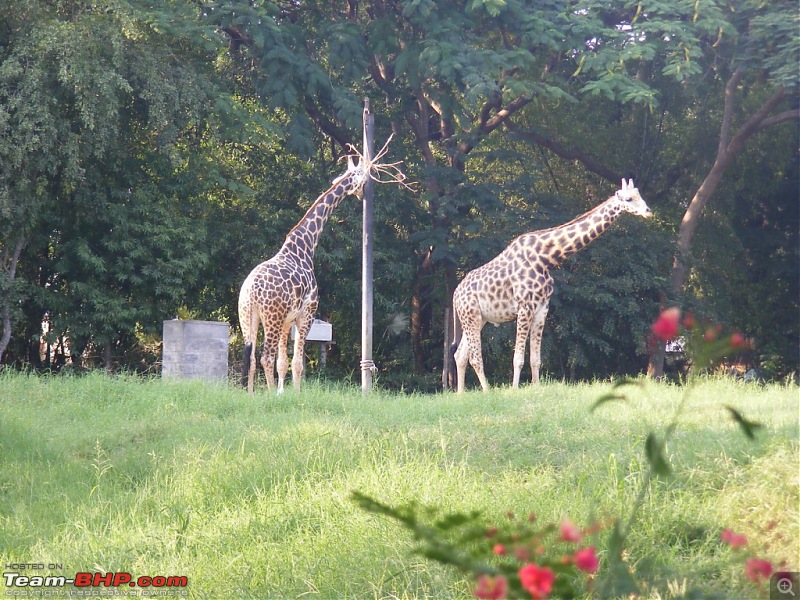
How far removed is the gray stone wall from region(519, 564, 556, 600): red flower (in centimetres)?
1192

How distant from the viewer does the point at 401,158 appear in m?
18.9

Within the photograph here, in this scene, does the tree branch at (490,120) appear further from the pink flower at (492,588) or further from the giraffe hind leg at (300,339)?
the pink flower at (492,588)

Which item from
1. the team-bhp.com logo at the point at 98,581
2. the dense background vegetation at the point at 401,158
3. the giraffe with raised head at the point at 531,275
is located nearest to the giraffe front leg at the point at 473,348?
the giraffe with raised head at the point at 531,275

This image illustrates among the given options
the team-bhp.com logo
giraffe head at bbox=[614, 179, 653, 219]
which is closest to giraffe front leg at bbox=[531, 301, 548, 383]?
giraffe head at bbox=[614, 179, 653, 219]

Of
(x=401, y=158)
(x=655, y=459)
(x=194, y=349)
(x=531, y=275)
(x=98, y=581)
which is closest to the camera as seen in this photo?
(x=655, y=459)

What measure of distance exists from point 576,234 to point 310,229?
11.7 feet

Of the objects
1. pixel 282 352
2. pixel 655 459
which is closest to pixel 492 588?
pixel 655 459

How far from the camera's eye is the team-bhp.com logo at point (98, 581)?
18.0ft

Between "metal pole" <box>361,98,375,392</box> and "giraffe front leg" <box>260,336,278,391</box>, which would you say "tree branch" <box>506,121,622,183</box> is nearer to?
"metal pole" <box>361,98,375,392</box>

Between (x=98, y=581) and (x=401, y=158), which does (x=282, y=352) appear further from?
(x=401, y=158)

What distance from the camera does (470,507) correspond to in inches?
226

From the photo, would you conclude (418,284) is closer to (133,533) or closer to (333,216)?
(333,216)

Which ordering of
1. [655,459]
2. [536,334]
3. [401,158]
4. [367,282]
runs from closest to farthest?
[655,459], [536,334], [367,282], [401,158]

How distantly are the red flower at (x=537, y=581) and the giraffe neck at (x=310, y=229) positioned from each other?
435 inches
